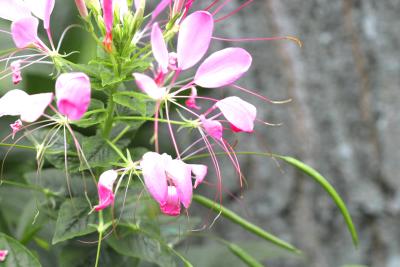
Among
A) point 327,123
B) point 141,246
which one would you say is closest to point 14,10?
point 141,246

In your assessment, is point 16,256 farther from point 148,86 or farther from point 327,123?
point 327,123

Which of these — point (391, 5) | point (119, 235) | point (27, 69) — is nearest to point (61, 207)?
point (119, 235)

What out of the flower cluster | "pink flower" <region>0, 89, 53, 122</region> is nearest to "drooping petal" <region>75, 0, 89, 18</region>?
the flower cluster

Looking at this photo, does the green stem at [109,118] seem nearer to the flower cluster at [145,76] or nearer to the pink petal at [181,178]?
the flower cluster at [145,76]

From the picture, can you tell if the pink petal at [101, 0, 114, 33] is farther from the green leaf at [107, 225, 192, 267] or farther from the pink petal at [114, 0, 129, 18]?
the green leaf at [107, 225, 192, 267]

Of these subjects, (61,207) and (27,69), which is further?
(27,69)

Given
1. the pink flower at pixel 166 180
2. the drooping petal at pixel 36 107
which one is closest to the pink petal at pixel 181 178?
the pink flower at pixel 166 180

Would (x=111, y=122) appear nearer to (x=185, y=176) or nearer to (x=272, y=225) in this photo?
(x=185, y=176)
